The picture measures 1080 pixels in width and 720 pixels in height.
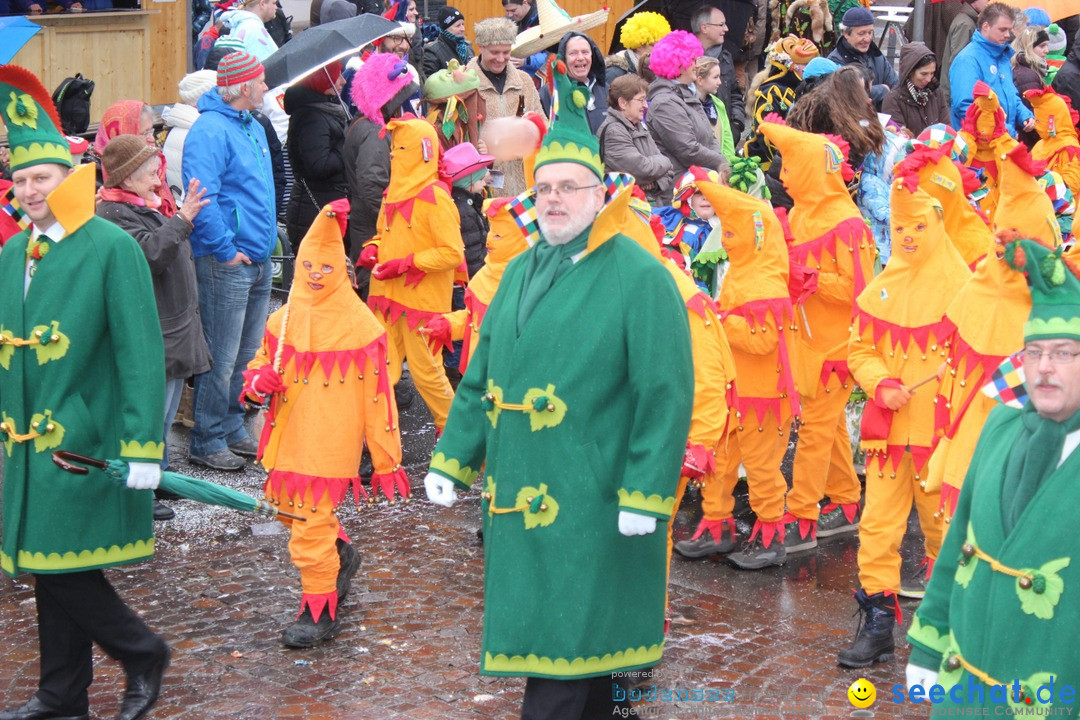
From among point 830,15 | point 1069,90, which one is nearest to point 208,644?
point 830,15

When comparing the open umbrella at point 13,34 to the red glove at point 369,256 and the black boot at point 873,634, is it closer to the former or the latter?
the red glove at point 369,256

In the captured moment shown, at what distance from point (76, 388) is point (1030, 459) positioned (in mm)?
3562

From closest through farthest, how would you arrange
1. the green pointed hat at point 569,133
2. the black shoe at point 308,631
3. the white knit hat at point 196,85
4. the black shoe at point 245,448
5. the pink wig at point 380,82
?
1. the green pointed hat at point 569,133
2. the black shoe at point 308,631
3. the pink wig at point 380,82
4. the black shoe at point 245,448
5. the white knit hat at point 196,85

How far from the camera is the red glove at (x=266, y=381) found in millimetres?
6543

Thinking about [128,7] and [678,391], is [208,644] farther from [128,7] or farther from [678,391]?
[128,7]

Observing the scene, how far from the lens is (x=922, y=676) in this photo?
13.2 ft

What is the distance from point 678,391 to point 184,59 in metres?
10.5

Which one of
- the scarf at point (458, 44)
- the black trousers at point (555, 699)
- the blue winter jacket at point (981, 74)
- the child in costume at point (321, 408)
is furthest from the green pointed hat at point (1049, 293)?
the blue winter jacket at point (981, 74)

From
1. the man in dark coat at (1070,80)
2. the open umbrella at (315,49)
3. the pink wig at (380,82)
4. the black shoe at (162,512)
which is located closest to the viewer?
the black shoe at (162,512)

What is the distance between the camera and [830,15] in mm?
14125

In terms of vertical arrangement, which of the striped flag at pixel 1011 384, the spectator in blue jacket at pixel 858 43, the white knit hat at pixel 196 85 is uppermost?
the spectator in blue jacket at pixel 858 43

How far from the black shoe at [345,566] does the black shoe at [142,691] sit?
1303 millimetres

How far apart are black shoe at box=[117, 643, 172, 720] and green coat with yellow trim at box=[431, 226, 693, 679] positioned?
5.22 ft

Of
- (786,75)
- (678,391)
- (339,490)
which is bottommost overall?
(339,490)
